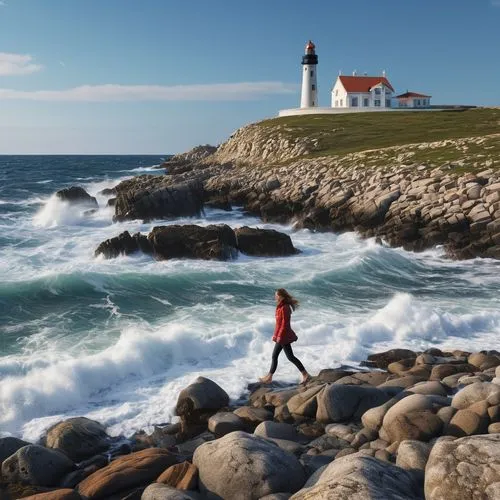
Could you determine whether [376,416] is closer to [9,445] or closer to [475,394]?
[475,394]

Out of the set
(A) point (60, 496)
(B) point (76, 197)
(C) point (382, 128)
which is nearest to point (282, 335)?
(A) point (60, 496)

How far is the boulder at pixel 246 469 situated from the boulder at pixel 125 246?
19.5 metres

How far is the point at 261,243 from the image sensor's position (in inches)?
1066

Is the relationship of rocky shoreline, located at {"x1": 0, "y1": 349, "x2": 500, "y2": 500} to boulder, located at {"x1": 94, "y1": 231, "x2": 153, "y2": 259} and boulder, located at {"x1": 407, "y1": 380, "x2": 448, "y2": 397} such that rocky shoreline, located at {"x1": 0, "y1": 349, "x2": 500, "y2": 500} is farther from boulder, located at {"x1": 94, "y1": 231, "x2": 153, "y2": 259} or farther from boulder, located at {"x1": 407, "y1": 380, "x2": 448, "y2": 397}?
boulder, located at {"x1": 94, "y1": 231, "x2": 153, "y2": 259}

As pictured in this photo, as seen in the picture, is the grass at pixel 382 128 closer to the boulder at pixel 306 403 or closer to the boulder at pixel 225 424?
the boulder at pixel 306 403

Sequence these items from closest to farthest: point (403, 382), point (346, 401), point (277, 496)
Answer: point (277, 496) < point (346, 401) < point (403, 382)

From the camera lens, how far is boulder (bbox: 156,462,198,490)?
762 centimetres

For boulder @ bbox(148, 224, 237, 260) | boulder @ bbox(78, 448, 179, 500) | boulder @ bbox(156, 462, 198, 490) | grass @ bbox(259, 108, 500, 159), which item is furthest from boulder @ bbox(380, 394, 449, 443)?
grass @ bbox(259, 108, 500, 159)

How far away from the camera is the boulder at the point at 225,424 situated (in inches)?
397

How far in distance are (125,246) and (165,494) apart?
20.5 metres

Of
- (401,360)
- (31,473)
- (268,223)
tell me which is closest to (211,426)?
(31,473)

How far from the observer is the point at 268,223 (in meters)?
38.2

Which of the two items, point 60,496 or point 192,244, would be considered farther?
point 192,244

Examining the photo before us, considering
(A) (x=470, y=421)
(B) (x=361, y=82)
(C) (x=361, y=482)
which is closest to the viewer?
(C) (x=361, y=482)
